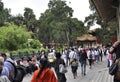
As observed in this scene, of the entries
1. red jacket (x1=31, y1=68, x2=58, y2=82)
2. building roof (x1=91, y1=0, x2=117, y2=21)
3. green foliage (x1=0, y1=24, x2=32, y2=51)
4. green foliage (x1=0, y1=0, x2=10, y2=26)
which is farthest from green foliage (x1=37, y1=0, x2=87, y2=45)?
red jacket (x1=31, y1=68, x2=58, y2=82)

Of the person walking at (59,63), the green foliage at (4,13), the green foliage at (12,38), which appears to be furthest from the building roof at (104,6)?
the green foliage at (4,13)

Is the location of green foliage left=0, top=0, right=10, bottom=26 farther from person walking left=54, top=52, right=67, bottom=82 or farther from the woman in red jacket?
the woman in red jacket

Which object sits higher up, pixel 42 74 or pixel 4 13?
pixel 4 13

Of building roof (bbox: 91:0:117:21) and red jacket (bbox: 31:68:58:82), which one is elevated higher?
building roof (bbox: 91:0:117:21)

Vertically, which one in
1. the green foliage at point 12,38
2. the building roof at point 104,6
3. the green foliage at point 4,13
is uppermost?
the green foliage at point 4,13

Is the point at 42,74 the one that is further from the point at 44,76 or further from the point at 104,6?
the point at 104,6

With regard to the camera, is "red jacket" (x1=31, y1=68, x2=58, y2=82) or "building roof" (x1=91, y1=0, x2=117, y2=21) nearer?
"red jacket" (x1=31, y1=68, x2=58, y2=82)

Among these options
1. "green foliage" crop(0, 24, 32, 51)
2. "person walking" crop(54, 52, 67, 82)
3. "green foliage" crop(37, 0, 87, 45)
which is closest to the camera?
"person walking" crop(54, 52, 67, 82)

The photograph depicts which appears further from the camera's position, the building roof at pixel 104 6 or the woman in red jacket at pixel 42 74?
the building roof at pixel 104 6

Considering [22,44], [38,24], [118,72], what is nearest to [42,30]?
[38,24]

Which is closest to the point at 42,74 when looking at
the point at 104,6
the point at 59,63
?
the point at 104,6

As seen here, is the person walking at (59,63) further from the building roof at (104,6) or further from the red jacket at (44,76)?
A: the red jacket at (44,76)

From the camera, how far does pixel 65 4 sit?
92.6m

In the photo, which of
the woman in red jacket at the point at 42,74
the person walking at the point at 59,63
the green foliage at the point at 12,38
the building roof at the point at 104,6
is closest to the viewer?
the woman in red jacket at the point at 42,74
